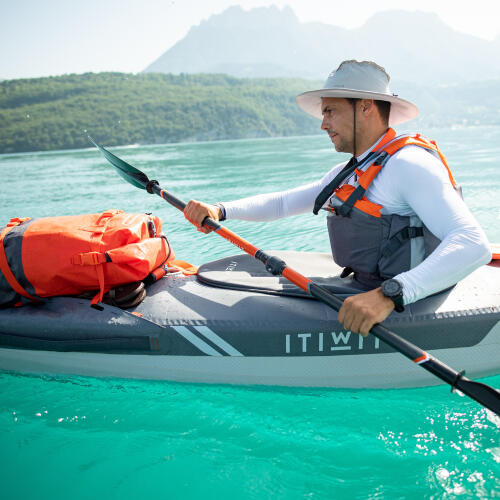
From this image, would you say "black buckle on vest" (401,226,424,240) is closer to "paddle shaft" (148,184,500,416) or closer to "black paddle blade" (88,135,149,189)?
"paddle shaft" (148,184,500,416)

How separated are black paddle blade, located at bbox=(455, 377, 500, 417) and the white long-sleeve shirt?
397 millimetres

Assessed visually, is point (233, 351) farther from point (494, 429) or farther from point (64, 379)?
point (494, 429)

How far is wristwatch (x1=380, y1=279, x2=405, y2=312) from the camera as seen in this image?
1883 mm

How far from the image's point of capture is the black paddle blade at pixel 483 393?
5.82ft

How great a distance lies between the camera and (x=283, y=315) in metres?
2.56

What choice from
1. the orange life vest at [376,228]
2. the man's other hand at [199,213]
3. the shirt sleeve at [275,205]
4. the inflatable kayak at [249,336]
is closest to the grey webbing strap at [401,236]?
the orange life vest at [376,228]

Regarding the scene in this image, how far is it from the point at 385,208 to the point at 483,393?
97 centimetres

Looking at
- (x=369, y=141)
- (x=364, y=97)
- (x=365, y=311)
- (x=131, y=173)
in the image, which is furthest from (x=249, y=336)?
(x=131, y=173)

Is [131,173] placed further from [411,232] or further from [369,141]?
[411,232]

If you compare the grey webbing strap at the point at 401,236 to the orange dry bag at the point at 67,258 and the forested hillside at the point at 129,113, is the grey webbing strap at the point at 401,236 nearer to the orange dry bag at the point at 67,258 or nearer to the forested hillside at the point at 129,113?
the orange dry bag at the point at 67,258

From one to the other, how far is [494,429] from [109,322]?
2.26 meters

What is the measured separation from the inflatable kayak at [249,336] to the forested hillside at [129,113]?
64753mm

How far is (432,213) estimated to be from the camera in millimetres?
1965

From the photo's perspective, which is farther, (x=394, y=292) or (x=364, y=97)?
(x=364, y=97)
